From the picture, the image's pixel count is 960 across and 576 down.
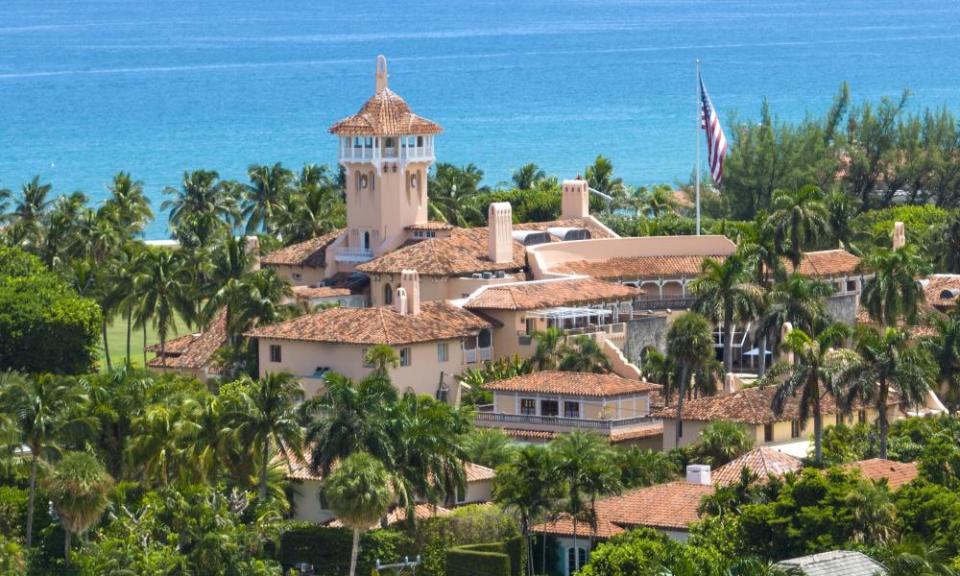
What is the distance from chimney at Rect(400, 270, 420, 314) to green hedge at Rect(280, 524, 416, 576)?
19.9m

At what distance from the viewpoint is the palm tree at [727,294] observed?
290 feet

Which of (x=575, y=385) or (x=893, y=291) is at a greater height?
(x=893, y=291)

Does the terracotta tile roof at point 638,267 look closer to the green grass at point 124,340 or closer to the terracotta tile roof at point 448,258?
the terracotta tile roof at point 448,258

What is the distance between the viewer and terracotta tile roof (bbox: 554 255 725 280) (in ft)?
323

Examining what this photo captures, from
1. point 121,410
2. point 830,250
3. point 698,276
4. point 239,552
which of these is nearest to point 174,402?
point 121,410

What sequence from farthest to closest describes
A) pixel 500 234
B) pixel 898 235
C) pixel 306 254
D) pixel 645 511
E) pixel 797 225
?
pixel 898 235 < pixel 306 254 < pixel 500 234 < pixel 797 225 < pixel 645 511

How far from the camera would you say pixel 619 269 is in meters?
98.8

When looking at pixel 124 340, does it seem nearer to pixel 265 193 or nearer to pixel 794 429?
pixel 265 193

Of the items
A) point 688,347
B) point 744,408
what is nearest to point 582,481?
point 744,408

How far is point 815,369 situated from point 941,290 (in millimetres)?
28456

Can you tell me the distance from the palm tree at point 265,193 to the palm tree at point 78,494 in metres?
48.0

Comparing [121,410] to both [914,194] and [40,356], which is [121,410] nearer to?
[40,356]

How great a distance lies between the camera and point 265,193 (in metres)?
118

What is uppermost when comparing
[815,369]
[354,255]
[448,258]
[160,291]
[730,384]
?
[354,255]
